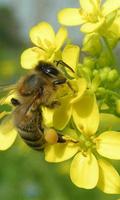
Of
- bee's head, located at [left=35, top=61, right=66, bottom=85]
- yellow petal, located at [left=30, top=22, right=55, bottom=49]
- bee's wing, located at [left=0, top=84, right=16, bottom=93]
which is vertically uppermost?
bee's head, located at [left=35, top=61, right=66, bottom=85]

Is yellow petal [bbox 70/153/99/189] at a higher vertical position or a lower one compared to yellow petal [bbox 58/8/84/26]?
lower

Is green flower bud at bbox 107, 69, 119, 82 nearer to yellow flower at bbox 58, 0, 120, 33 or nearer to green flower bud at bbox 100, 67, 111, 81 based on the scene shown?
green flower bud at bbox 100, 67, 111, 81

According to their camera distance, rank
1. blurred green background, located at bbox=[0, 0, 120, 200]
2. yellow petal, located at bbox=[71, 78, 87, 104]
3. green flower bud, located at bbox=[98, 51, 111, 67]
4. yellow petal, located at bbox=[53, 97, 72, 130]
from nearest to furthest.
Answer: yellow petal, located at bbox=[71, 78, 87, 104] < yellow petal, located at bbox=[53, 97, 72, 130] < green flower bud, located at bbox=[98, 51, 111, 67] < blurred green background, located at bbox=[0, 0, 120, 200]

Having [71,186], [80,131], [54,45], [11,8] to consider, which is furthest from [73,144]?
[11,8]

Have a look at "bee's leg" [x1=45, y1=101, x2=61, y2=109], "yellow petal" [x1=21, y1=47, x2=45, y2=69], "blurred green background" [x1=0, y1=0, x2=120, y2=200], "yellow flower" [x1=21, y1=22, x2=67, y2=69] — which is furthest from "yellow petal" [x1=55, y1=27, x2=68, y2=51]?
"blurred green background" [x1=0, y1=0, x2=120, y2=200]

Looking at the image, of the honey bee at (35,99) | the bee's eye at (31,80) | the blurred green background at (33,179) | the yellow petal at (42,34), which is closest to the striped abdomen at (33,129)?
the honey bee at (35,99)

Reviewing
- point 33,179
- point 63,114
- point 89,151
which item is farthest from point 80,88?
point 33,179

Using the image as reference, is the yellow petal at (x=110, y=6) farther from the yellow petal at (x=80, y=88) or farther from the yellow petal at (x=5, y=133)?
the yellow petal at (x=5, y=133)
